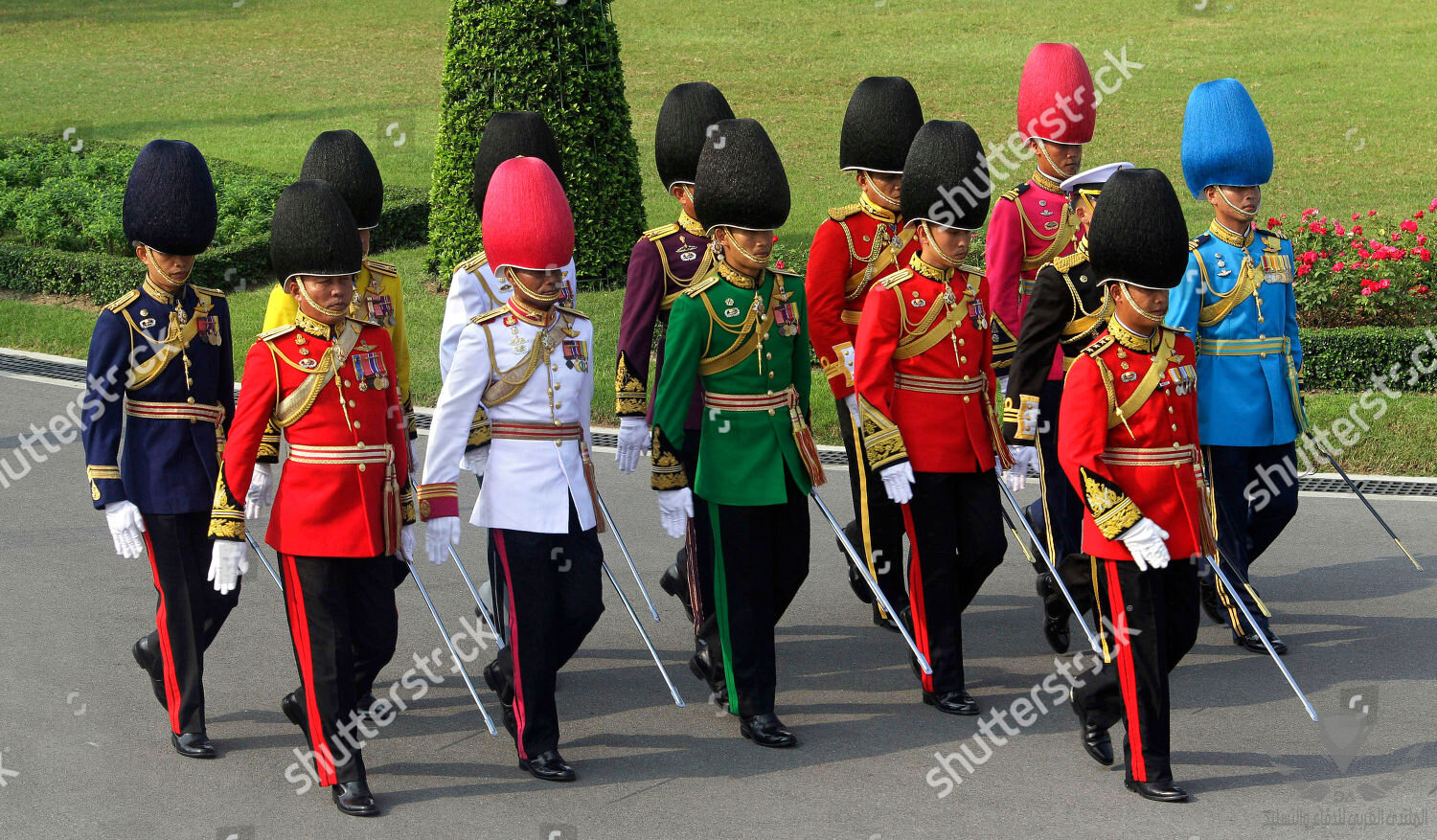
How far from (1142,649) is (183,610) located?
336 cm

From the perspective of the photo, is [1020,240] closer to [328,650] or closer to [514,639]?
[514,639]

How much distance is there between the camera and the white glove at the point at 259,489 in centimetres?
575

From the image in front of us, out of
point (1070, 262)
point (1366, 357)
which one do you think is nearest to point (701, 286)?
point (1070, 262)

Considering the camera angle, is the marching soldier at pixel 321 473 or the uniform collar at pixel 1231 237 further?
the uniform collar at pixel 1231 237

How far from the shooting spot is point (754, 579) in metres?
6.32

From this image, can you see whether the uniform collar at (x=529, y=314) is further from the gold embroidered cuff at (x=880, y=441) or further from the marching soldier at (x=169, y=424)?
the gold embroidered cuff at (x=880, y=441)

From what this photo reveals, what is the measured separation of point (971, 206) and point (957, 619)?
5.20ft

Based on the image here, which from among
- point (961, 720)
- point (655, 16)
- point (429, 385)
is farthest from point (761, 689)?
point (655, 16)

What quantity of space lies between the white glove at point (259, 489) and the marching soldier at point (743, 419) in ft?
4.48

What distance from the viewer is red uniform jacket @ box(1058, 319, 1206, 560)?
5.71 m

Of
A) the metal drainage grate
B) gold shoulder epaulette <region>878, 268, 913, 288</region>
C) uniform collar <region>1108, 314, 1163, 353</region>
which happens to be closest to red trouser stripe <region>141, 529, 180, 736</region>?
the metal drainage grate

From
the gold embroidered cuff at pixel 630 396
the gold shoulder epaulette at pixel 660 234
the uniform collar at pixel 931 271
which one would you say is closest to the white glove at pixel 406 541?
the gold embroidered cuff at pixel 630 396

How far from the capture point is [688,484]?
686 cm

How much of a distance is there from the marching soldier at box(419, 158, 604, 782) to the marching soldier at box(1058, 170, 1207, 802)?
1719 millimetres
